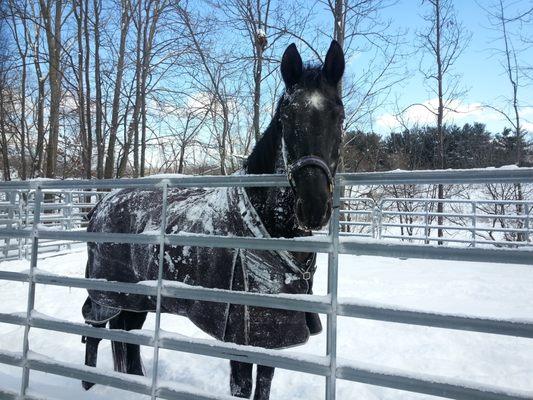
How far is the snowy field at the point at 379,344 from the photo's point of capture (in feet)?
12.0

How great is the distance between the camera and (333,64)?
2.16m

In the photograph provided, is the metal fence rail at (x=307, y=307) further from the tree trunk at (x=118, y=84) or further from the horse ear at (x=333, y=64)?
the tree trunk at (x=118, y=84)

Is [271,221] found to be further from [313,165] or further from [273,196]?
[313,165]

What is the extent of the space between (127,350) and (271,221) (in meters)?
2.30

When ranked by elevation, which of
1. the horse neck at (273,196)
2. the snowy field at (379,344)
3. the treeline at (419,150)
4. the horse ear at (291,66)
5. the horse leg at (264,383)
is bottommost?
the snowy field at (379,344)

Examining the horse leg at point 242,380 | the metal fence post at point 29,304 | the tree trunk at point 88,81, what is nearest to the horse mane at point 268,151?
the horse leg at point 242,380

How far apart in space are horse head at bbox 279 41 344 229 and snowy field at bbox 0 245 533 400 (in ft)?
2.60

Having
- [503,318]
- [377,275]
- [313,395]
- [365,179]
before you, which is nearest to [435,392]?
[503,318]

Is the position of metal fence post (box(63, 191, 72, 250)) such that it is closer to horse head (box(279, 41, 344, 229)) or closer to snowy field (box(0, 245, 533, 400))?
snowy field (box(0, 245, 533, 400))

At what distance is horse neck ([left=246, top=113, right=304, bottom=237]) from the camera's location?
2.30 metres

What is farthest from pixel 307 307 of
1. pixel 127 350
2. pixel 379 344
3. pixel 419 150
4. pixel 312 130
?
pixel 419 150

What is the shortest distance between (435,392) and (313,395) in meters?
2.24

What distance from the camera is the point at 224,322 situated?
7.64 feet

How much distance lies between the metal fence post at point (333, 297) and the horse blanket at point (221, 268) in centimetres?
39
